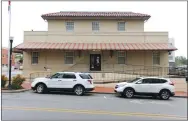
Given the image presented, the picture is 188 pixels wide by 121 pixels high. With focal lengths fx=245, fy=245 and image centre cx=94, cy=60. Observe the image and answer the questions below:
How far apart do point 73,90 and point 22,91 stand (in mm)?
4147

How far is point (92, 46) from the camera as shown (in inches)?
1041

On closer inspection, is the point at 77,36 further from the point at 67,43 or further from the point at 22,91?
the point at 22,91

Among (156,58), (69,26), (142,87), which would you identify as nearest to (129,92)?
(142,87)

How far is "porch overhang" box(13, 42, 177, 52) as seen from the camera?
25736 millimetres

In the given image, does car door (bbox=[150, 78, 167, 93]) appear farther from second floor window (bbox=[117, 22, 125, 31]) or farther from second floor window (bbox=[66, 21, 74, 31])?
second floor window (bbox=[66, 21, 74, 31])

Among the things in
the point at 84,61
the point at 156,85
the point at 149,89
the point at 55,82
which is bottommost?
the point at 149,89

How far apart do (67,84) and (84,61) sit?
9.93 metres

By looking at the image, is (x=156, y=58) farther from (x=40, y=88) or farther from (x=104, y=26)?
(x=40, y=88)

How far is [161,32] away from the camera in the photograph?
27.8 metres

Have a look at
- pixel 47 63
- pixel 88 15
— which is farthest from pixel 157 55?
pixel 47 63

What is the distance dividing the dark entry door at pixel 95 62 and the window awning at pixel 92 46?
155 cm

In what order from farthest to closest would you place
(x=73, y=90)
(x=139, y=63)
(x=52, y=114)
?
(x=139, y=63) → (x=73, y=90) → (x=52, y=114)

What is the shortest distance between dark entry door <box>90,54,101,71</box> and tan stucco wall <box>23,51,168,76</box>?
41 cm

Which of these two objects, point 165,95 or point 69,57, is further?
point 69,57
